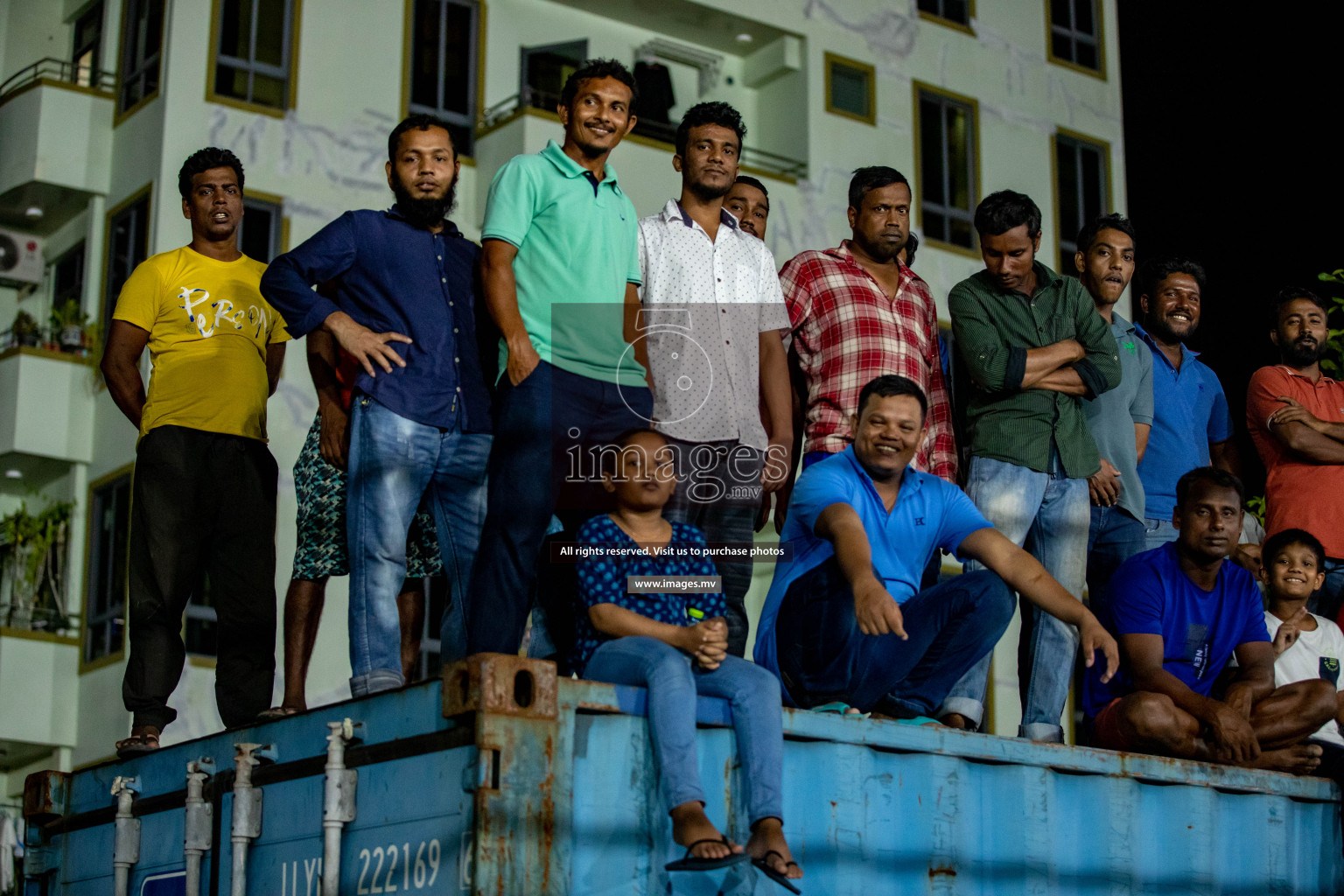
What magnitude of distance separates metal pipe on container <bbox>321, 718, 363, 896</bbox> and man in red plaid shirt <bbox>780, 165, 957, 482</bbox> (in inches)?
96.3

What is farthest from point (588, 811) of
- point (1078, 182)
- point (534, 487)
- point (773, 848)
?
point (1078, 182)

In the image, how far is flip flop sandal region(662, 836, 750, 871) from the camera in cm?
381

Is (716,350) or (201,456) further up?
(716,350)

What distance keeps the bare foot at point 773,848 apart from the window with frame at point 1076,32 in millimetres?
18715

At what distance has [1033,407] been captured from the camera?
6.36 meters

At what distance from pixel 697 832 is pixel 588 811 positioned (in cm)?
26

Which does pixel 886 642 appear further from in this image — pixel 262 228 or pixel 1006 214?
pixel 262 228

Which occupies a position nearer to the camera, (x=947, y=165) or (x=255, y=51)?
(x=255, y=51)

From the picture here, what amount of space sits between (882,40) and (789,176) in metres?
2.55

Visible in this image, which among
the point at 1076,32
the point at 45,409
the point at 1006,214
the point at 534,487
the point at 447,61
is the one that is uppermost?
the point at 1076,32

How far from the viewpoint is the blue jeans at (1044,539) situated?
614 cm

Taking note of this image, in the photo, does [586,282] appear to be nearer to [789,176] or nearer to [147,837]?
[147,837]

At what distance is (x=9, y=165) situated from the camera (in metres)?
16.5

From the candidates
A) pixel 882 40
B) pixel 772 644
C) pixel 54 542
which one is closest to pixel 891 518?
pixel 772 644
